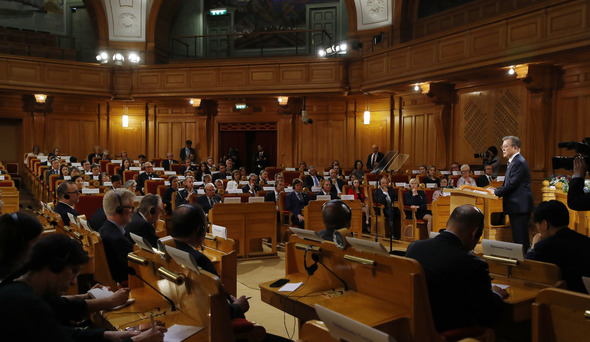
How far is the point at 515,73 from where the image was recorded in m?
9.77

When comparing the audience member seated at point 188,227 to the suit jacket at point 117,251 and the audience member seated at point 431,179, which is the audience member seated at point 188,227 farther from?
the audience member seated at point 431,179

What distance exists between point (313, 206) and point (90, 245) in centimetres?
418

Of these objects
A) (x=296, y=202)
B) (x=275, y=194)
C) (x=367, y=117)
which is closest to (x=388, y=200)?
(x=296, y=202)

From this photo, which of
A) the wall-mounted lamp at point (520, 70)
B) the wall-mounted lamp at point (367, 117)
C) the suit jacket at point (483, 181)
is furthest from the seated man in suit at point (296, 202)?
the wall-mounted lamp at point (367, 117)

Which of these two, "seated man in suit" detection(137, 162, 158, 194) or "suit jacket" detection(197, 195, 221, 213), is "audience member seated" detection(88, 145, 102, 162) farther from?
"suit jacket" detection(197, 195, 221, 213)

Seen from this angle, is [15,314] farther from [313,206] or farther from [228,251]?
[313,206]

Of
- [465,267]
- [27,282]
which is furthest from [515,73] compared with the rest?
[27,282]

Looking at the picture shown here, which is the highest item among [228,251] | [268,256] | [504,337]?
[228,251]

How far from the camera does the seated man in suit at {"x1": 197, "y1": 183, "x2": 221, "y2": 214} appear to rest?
745cm

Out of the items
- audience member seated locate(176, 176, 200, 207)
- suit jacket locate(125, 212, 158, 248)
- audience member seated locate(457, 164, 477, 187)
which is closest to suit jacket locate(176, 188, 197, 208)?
audience member seated locate(176, 176, 200, 207)

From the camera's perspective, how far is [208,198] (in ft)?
24.7

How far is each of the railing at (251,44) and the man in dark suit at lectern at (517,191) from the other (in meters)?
11.2

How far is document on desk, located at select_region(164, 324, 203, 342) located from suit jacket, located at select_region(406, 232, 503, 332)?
1141 millimetres

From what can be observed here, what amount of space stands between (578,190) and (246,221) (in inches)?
175
